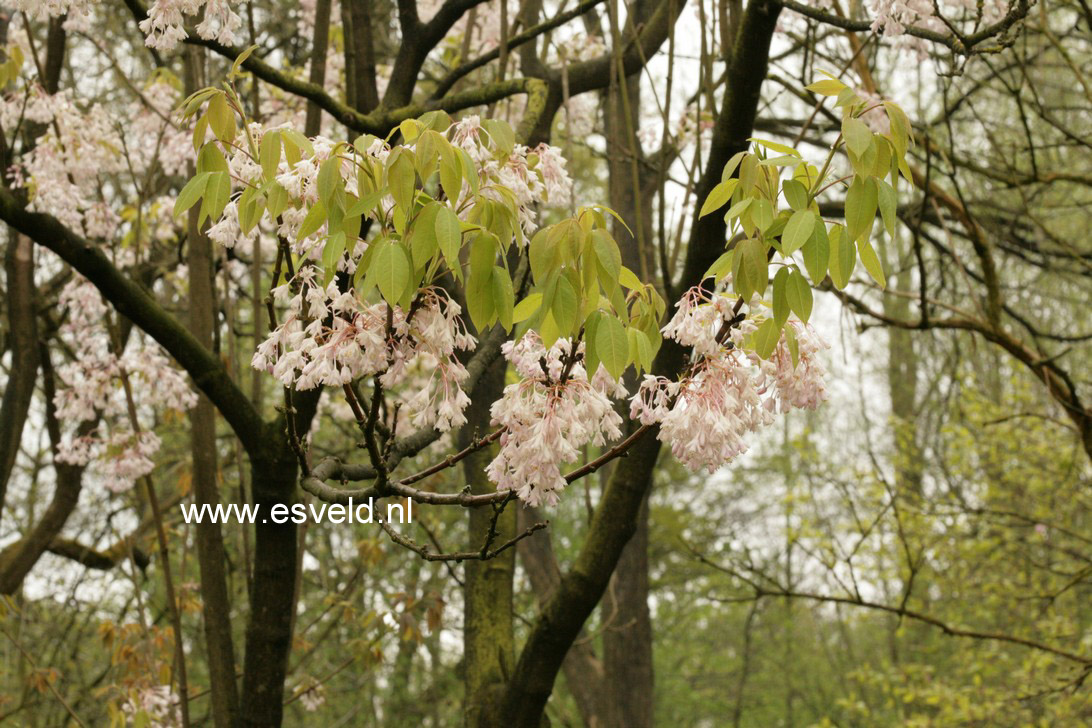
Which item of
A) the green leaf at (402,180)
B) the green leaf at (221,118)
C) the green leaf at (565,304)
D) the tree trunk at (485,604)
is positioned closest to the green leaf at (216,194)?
the green leaf at (221,118)

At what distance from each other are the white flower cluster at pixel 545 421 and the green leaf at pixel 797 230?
37cm

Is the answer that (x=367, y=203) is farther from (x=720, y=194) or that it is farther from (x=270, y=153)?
(x=720, y=194)

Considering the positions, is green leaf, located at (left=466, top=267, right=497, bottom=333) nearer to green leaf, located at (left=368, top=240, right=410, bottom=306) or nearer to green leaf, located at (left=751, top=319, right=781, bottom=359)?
green leaf, located at (left=368, top=240, right=410, bottom=306)

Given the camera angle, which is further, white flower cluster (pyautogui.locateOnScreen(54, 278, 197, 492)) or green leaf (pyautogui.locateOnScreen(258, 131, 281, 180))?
white flower cluster (pyautogui.locateOnScreen(54, 278, 197, 492))

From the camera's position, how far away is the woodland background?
132 inches

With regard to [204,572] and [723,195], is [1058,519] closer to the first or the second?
[204,572]

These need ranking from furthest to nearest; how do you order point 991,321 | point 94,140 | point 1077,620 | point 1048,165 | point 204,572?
point 1077,620, point 1048,165, point 94,140, point 991,321, point 204,572

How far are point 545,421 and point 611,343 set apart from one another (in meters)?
0.18

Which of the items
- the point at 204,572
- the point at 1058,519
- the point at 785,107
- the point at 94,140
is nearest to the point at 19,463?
the point at 94,140

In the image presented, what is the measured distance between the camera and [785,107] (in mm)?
11836

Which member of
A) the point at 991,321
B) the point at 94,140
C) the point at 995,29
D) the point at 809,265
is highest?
the point at 94,140

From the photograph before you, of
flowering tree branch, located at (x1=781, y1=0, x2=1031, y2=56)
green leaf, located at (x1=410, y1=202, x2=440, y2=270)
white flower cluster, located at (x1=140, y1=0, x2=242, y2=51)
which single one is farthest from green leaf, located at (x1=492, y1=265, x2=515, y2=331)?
flowering tree branch, located at (x1=781, y1=0, x2=1031, y2=56)

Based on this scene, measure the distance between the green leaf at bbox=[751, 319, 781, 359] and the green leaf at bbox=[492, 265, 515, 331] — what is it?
1.33ft

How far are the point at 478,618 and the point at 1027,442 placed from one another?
7.01m
